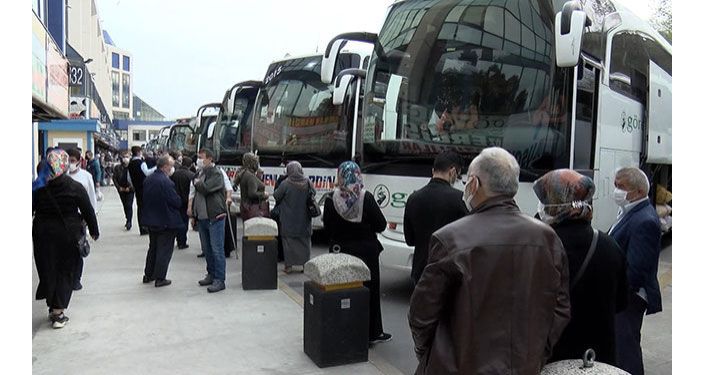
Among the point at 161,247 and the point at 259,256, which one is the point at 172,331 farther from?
the point at 161,247

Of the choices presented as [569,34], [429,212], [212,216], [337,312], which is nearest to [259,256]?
[212,216]

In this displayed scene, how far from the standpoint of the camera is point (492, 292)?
2.51m

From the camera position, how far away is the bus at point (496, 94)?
614cm

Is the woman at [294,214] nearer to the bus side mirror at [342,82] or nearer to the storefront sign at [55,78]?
the bus side mirror at [342,82]

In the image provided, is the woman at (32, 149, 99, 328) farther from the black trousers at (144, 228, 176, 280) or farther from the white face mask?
the white face mask

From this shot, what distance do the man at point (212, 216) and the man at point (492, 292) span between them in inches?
220

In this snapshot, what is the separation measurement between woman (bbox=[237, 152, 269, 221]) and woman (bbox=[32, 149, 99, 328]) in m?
3.24

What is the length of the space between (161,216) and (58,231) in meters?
1.81

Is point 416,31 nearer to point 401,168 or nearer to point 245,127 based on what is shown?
point 401,168

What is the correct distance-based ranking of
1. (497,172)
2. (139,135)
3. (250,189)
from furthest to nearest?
(139,135) → (250,189) → (497,172)

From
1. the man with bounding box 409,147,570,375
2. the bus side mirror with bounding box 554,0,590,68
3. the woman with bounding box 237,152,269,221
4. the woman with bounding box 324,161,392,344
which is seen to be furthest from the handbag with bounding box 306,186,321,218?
the man with bounding box 409,147,570,375

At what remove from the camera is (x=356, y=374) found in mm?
4879

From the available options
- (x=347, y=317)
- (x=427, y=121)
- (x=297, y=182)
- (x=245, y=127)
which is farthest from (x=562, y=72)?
(x=245, y=127)

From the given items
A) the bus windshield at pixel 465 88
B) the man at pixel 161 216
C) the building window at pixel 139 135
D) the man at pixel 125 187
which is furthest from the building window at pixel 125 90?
the bus windshield at pixel 465 88
